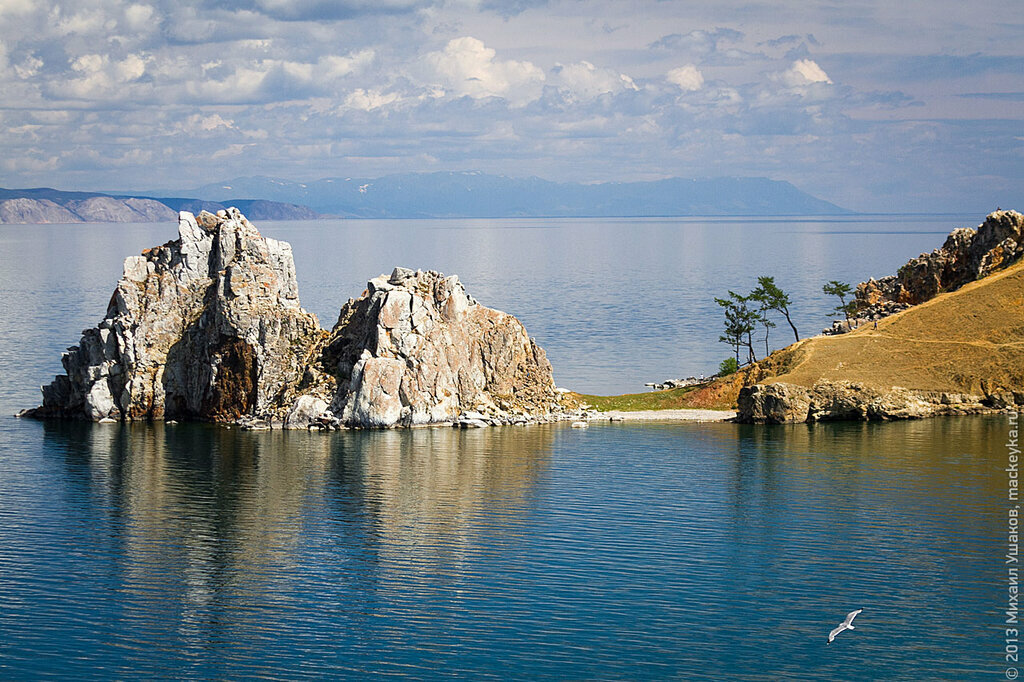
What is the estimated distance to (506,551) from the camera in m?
68.8

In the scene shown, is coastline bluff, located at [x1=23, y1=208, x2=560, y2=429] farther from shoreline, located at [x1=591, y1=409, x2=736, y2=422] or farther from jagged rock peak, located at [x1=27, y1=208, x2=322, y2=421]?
shoreline, located at [x1=591, y1=409, x2=736, y2=422]

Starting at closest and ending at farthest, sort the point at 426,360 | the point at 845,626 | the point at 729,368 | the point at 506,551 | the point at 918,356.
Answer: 1. the point at 845,626
2. the point at 506,551
3. the point at 426,360
4. the point at 918,356
5. the point at 729,368

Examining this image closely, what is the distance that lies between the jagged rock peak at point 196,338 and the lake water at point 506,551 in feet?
16.5

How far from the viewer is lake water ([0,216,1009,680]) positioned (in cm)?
5328

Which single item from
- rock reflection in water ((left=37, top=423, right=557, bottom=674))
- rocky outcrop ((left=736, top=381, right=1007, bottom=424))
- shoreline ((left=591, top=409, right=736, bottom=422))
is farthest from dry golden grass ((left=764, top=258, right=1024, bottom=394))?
rock reflection in water ((left=37, top=423, right=557, bottom=674))

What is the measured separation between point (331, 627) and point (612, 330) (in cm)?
12766

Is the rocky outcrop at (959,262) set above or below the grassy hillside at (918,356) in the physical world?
above

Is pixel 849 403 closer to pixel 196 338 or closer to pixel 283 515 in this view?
pixel 283 515

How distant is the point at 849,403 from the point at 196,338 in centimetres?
6329

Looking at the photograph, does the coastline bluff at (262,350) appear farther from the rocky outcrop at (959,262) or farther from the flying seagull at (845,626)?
the flying seagull at (845,626)

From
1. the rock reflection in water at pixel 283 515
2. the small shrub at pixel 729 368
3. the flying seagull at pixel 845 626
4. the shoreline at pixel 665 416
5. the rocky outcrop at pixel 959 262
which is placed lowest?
the flying seagull at pixel 845 626

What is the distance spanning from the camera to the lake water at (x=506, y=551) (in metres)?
53.3

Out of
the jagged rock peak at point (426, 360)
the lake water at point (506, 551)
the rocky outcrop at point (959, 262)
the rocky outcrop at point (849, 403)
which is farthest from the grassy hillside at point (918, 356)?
the jagged rock peak at point (426, 360)

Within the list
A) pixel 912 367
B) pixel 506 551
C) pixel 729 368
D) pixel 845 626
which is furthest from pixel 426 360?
pixel 845 626
